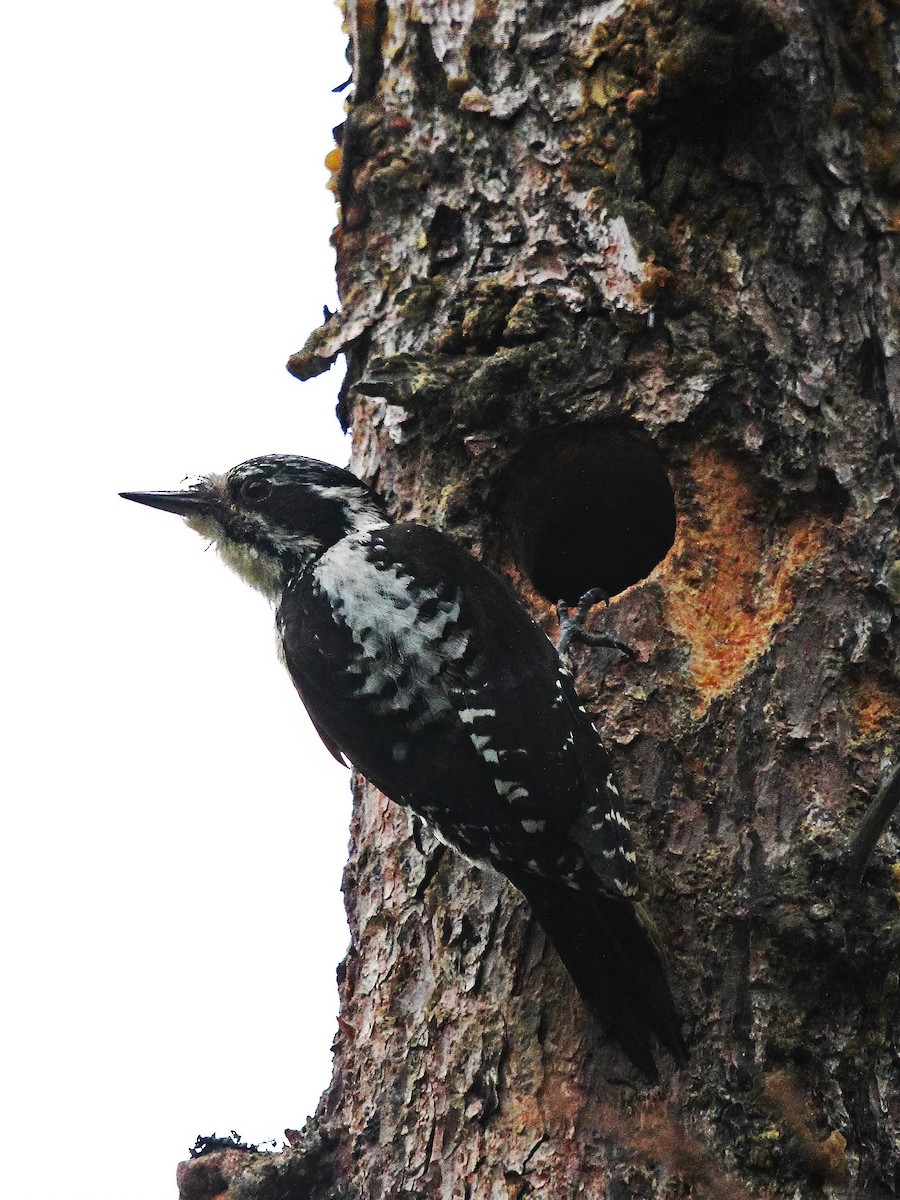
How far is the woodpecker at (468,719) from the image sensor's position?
110 inches

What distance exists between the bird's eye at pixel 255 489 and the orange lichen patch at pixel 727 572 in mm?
1308

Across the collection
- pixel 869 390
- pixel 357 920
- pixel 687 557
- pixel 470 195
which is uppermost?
pixel 470 195

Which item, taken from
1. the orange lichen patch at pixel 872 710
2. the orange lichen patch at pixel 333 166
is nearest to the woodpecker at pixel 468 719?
the orange lichen patch at pixel 872 710

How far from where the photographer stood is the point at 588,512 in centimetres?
409

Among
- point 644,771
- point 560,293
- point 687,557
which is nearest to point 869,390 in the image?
point 687,557

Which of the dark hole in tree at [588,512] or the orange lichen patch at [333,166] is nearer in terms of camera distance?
the dark hole in tree at [588,512]

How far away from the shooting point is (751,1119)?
2.60 m

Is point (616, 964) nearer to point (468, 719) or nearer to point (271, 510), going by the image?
point (468, 719)

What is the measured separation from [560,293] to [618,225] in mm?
225

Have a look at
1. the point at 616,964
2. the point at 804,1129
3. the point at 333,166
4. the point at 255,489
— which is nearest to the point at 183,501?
the point at 255,489

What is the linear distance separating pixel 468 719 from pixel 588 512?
1060 millimetres

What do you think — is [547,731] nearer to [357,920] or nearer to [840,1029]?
[357,920]

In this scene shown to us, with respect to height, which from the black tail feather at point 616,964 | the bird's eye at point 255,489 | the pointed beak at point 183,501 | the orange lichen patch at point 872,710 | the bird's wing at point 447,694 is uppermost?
the pointed beak at point 183,501

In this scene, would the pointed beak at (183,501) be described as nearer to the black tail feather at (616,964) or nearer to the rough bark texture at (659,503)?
the rough bark texture at (659,503)
